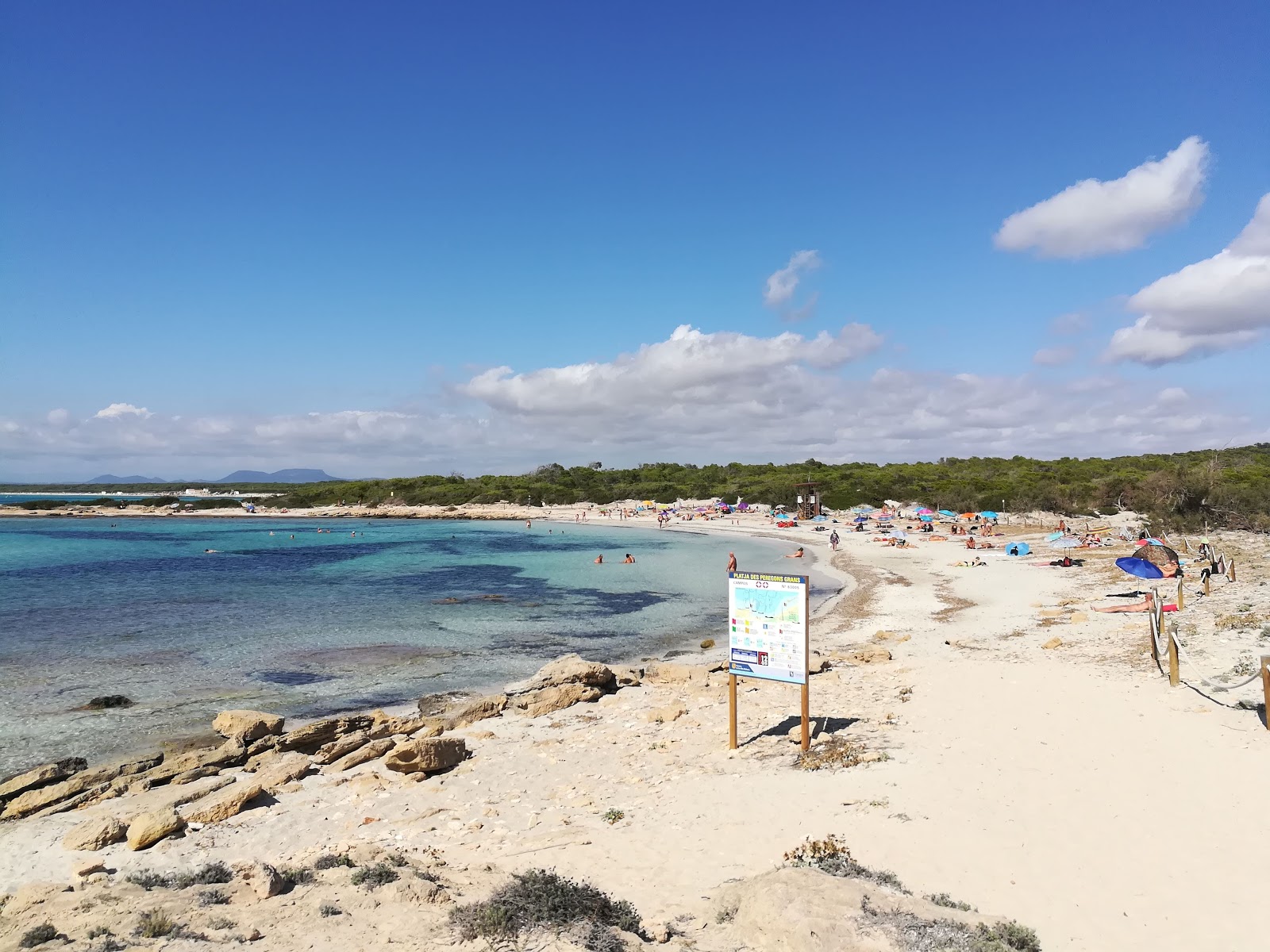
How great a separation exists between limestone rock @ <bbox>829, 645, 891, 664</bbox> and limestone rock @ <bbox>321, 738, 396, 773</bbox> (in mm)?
9344

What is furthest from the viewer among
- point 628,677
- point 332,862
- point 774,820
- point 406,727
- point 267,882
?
point 628,677

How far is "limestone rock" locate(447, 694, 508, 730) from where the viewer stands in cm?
1226

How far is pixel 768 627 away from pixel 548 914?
18.1 ft

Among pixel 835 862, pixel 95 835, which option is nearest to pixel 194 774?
pixel 95 835

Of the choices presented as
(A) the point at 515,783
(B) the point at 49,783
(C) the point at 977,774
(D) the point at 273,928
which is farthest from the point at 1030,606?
(B) the point at 49,783

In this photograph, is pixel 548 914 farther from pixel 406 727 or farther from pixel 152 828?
pixel 406 727

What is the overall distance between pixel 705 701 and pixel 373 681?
8336 millimetres

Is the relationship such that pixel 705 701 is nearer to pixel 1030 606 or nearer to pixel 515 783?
pixel 515 783

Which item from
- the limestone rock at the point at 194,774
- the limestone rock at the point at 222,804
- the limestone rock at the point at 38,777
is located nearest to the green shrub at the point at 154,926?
the limestone rock at the point at 222,804

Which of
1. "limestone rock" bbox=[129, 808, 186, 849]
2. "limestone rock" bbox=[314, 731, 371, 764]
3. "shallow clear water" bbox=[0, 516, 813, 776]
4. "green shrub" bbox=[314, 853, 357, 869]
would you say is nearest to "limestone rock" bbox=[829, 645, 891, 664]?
"shallow clear water" bbox=[0, 516, 813, 776]

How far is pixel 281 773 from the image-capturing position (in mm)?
9922

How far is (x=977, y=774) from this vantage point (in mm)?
8242

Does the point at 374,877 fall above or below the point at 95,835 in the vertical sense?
above

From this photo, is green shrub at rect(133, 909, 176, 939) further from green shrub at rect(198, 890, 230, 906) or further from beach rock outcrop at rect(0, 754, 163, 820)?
beach rock outcrop at rect(0, 754, 163, 820)
